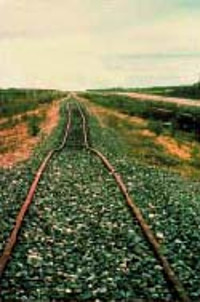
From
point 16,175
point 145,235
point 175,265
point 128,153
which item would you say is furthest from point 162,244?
point 128,153

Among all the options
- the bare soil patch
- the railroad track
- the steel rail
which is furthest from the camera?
the bare soil patch

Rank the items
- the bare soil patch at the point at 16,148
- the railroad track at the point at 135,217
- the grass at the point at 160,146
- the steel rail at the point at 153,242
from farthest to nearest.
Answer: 1. the grass at the point at 160,146
2. the bare soil patch at the point at 16,148
3. the railroad track at the point at 135,217
4. the steel rail at the point at 153,242

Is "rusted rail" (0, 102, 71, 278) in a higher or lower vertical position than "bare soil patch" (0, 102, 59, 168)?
higher

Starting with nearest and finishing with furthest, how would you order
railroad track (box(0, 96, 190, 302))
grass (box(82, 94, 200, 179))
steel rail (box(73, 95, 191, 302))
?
steel rail (box(73, 95, 191, 302)) → railroad track (box(0, 96, 190, 302)) → grass (box(82, 94, 200, 179))

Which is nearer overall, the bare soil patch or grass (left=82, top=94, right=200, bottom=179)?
the bare soil patch

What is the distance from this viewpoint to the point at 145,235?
10.3 meters

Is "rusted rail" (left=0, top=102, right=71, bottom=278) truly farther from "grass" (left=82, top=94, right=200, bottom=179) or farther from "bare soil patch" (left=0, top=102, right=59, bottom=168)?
"grass" (left=82, top=94, right=200, bottom=179)

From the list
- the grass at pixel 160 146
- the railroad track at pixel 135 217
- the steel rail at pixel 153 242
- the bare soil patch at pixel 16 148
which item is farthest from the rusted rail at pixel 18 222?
the grass at pixel 160 146

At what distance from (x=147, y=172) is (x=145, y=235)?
8.27 meters

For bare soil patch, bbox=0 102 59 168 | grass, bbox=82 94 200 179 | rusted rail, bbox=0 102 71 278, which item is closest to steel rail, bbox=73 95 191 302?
rusted rail, bbox=0 102 71 278

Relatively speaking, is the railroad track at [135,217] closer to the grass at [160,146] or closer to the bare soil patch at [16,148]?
the bare soil patch at [16,148]

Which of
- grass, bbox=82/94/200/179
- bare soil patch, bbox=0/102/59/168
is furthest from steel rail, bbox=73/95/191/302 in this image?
bare soil patch, bbox=0/102/59/168

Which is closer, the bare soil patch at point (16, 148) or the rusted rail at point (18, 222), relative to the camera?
the rusted rail at point (18, 222)

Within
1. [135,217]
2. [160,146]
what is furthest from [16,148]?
[135,217]
